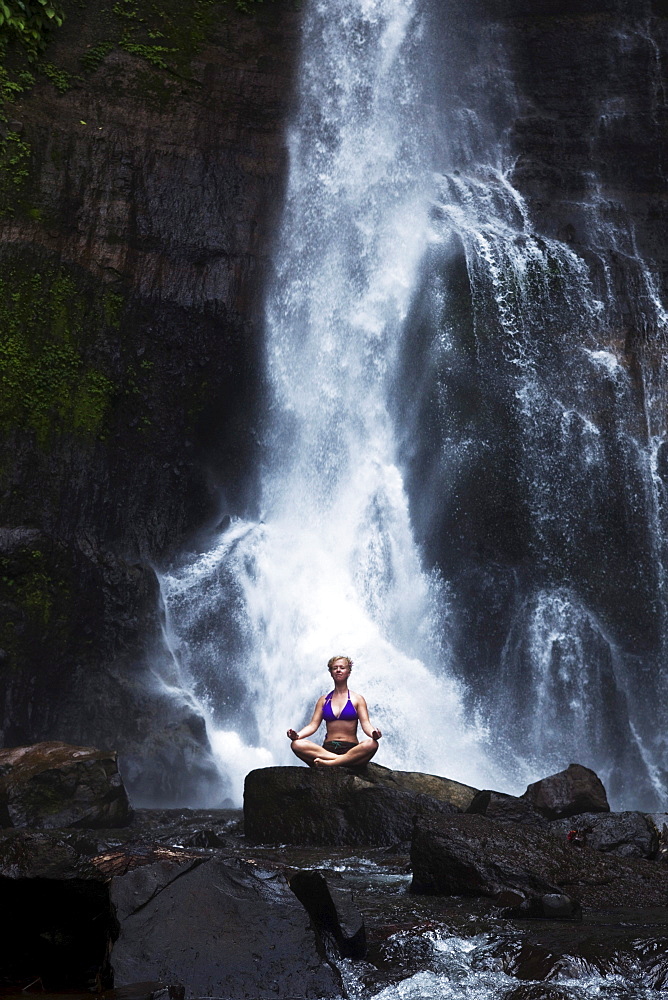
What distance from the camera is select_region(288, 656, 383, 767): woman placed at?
781 cm

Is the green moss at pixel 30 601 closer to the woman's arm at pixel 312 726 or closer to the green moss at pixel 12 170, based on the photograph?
the green moss at pixel 12 170

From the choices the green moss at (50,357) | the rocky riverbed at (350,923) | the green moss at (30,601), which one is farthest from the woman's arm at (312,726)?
the green moss at (50,357)

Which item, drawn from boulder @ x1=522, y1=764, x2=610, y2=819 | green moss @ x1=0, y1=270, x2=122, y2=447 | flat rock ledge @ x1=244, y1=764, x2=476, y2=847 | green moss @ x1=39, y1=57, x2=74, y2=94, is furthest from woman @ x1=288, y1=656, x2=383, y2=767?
green moss @ x1=39, y1=57, x2=74, y2=94

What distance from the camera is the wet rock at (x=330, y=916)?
4.20m

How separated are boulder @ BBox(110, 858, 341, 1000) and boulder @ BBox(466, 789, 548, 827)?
3.79 meters

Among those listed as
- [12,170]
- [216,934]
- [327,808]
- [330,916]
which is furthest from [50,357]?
[216,934]

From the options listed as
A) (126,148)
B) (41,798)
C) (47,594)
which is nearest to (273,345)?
(126,148)

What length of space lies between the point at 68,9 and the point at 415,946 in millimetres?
18737

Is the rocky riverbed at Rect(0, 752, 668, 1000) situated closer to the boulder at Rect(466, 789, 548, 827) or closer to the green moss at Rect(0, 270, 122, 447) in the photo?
the boulder at Rect(466, 789, 548, 827)

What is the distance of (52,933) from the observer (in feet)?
12.0

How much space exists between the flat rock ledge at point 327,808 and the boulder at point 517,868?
150 centimetres

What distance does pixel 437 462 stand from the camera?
54.5ft

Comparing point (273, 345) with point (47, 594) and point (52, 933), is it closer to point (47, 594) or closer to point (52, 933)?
point (47, 594)

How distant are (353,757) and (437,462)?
30.9ft
